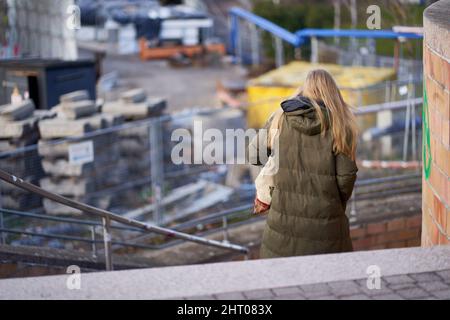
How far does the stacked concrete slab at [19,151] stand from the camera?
8.85 meters

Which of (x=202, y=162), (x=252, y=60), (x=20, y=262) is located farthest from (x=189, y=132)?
(x=252, y=60)

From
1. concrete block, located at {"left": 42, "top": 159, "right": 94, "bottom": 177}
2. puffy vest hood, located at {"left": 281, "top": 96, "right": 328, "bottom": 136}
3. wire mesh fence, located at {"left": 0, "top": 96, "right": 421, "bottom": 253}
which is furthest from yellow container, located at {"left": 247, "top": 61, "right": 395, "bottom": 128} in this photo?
puffy vest hood, located at {"left": 281, "top": 96, "right": 328, "bottom": 136}

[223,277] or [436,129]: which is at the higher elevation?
[436,129]

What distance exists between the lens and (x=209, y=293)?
14.0 ft

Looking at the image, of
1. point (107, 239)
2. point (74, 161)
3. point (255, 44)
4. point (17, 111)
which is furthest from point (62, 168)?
point (255, 44)

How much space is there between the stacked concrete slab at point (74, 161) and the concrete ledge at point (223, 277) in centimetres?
464

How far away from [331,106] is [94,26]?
23.5m

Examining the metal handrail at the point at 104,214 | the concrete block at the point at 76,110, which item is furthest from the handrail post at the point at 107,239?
the concrete block at the point at 76,110

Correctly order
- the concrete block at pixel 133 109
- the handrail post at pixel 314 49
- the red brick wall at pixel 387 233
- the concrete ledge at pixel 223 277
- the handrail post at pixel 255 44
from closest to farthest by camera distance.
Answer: the concrete ledge at pixel 223 277, the red brick wall at pixel 387 233, the concrete block at pixel 133 109, the handrail post at pixel 314 49, the handrail post at pixel 255 44

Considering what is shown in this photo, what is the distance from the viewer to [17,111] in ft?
31.7

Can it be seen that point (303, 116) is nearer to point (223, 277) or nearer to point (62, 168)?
point (223, 277)

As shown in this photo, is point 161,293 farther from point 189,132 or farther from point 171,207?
point 189,132

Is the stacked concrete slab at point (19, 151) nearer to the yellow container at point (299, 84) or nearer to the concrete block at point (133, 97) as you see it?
the concrete block at point (133, 97)

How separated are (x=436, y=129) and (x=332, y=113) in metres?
0.62
